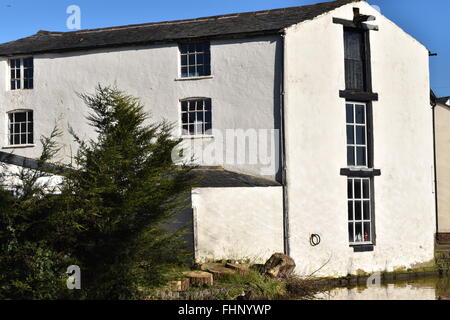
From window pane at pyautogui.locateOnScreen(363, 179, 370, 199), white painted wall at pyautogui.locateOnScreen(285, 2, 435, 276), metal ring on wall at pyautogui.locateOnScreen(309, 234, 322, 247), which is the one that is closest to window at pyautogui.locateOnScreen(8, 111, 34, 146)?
white painted wall at pyautogui.locateOnScreen(285, 2, 435, 276)

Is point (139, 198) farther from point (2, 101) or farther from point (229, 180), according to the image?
point (2, 101)

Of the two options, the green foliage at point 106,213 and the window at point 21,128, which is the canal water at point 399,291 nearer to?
the green foliage at point 106,213

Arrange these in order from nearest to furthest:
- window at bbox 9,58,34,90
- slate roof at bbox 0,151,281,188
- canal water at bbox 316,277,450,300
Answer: canal water at bbox 316,277,450,300
slate roof at bbox 0,151,281,188
window at bbox 9,58,34,90

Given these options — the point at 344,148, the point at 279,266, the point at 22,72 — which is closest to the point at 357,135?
the point at 344,148

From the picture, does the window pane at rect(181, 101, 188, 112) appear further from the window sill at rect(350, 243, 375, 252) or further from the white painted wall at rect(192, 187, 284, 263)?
the window sill at rect(350, 243, 375, 252)

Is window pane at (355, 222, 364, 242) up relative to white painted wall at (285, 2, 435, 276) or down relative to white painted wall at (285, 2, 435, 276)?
down

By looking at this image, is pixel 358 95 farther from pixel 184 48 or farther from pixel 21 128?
pixel 21 128

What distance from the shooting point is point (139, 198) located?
47.9 feet

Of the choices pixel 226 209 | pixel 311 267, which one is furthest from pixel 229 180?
pixel 311 267

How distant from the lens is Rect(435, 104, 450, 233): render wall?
3145 centimetres

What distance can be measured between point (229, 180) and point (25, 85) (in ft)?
29.8

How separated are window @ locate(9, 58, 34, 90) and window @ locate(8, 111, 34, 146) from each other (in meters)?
1.00

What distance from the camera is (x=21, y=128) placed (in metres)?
25.6

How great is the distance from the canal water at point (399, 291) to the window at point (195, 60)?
8.29 metres
